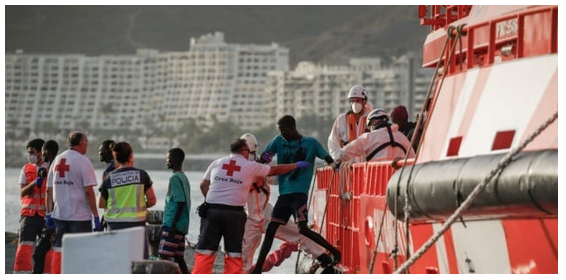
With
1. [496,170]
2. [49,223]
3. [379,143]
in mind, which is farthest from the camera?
[49,223]

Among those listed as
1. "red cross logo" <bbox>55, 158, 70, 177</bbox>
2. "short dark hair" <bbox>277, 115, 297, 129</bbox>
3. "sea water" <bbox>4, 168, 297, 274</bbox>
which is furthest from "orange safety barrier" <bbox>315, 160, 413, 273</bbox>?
"sea water" <bbox>4, 168, 297, 274</bbox>

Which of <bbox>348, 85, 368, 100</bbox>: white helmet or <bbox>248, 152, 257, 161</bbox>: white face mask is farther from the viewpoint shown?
<bbox>348, 85, 368, 100</bbox>: white helmet

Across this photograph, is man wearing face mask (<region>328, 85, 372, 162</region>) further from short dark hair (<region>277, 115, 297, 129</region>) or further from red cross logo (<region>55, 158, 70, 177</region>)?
red cross logo (<region>55, 158, 70, 177</region>)

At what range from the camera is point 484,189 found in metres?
10.7

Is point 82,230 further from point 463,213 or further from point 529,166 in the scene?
point 529,166

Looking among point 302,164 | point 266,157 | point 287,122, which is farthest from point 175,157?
point 302,164

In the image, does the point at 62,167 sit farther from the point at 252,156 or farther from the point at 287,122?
the point at 252,156

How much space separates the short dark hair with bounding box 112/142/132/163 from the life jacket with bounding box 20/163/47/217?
3028mm

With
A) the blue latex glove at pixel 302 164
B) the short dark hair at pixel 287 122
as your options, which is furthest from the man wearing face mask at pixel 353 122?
the blue latex glove at pixel 302 164

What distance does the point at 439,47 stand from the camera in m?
15.9

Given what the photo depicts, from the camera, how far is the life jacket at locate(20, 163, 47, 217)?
54.9ft

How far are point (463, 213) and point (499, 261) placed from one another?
470mm

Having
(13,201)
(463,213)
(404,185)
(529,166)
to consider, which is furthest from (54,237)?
(13,201)

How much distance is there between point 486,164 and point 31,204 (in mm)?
7181
